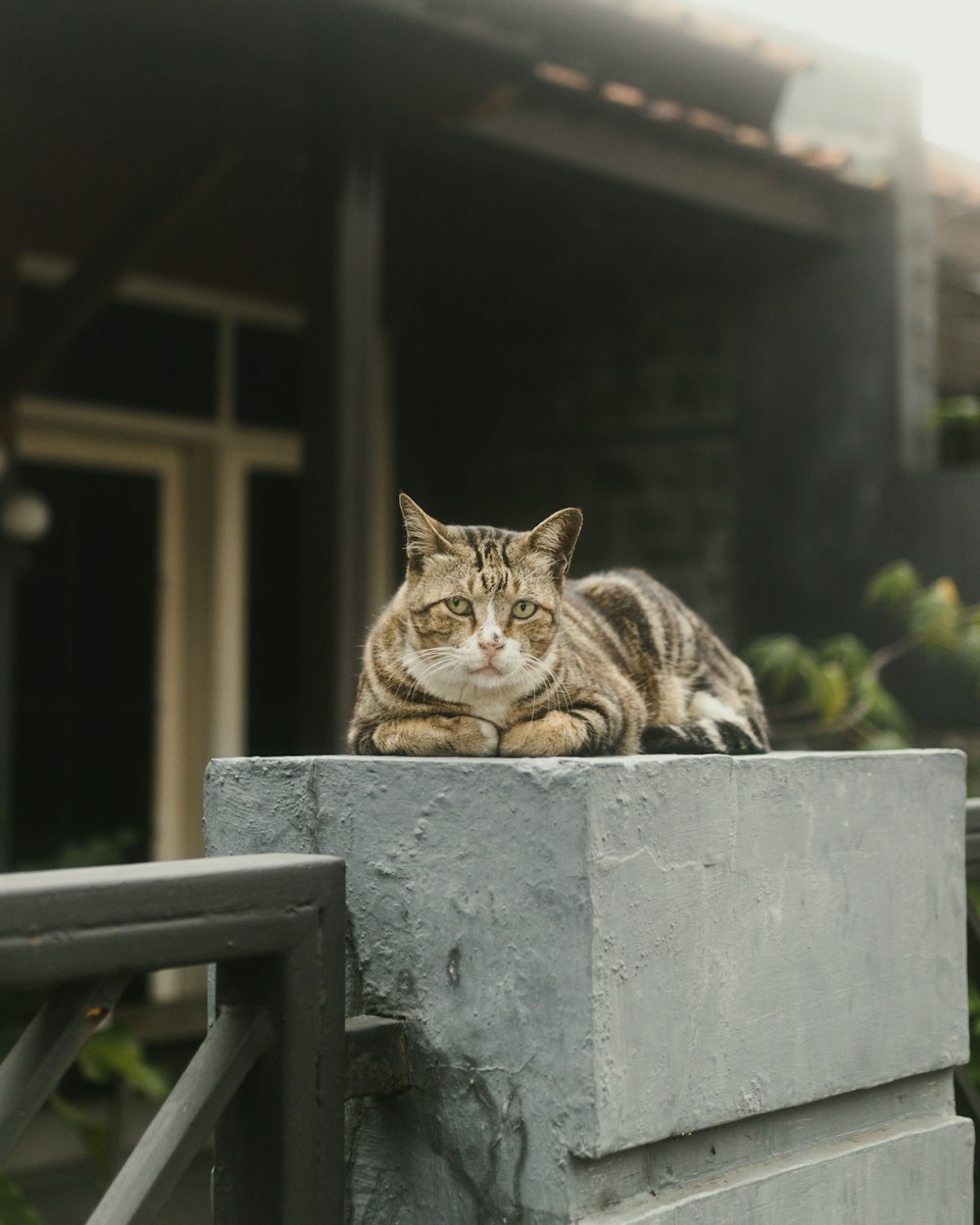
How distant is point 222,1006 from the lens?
1326mm

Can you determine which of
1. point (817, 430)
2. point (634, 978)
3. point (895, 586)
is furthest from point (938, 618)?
point (634, 978)

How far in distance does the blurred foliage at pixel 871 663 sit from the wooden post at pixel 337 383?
1.73 meters

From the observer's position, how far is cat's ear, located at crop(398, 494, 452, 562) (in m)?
1.96

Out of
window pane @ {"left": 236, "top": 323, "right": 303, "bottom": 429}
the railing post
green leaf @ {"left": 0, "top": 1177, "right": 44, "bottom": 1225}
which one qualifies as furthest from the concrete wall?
window pane @ {"left": 236, "top": 323, "right": 303, "bottom": 429}

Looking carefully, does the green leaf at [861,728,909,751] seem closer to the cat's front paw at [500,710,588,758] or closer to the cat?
the cat

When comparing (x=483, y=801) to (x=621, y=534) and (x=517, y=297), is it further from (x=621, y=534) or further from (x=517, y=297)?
(x=517, y=297)

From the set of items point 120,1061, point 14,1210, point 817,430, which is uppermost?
point 817,430

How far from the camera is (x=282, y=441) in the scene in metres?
7.12

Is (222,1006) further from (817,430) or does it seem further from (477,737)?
(817,430)

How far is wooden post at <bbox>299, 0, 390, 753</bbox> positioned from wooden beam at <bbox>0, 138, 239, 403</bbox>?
70cm

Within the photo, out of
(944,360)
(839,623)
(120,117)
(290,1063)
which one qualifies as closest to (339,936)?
(290,1063)

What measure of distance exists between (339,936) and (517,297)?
661cm

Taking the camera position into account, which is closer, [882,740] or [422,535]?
[422,535]

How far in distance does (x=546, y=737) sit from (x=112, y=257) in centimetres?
403
